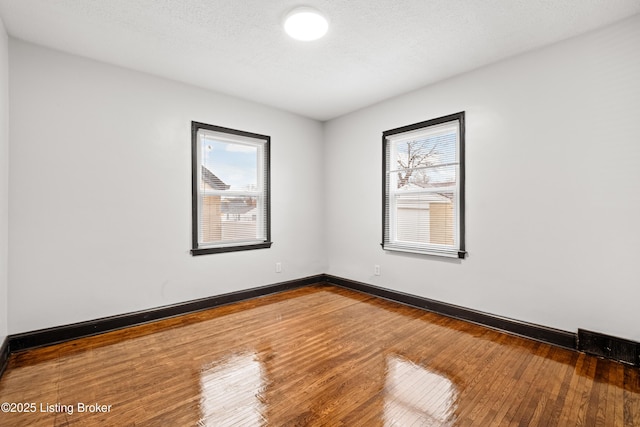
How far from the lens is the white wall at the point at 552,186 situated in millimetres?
2379

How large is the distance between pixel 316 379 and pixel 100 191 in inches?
103

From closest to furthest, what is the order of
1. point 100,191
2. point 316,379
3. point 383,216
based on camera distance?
1. point 316,379
2. point 100,191
3. point 383,216

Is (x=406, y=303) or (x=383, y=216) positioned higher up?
(x=383, y=216)

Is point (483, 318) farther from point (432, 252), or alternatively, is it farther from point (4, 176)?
point (4, 176)

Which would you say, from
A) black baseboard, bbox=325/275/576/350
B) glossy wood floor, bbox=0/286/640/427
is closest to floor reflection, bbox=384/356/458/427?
glossy wood floor, bbox=0/286/640/427

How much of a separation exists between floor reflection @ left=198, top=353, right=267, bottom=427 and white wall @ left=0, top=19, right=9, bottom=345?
171 centimetres

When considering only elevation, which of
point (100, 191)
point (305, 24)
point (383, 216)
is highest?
point (305, 24)

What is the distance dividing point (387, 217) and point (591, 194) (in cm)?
208

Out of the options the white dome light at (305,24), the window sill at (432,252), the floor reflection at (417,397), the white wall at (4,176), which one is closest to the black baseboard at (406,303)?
the white wall at (4,176)

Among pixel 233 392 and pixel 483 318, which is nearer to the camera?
Result: pixel 233 392

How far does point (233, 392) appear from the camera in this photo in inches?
77.0

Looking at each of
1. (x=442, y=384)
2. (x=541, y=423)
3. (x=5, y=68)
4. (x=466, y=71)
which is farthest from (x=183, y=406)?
(x=466, y=71)

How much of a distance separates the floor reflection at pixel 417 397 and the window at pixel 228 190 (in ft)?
8.16

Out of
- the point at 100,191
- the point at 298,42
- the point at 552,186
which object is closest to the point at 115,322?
the point at 100,191
